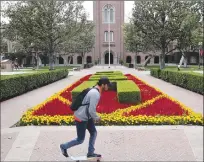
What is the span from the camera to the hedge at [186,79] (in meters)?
16.5

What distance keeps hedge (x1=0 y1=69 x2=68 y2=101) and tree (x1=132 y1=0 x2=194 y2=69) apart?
14982 millimetres

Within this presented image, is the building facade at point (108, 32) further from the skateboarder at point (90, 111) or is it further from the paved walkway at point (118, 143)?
the skateboarder at point (90, 111)

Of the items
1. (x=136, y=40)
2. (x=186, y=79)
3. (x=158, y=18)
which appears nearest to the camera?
(x=186, y=79)

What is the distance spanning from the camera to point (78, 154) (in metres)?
6.71

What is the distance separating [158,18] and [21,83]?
919 inches

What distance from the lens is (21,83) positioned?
17.4m

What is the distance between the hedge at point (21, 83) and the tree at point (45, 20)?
922cm

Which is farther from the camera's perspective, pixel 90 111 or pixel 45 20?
pixel 45 20

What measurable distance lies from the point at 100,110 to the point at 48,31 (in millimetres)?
24751

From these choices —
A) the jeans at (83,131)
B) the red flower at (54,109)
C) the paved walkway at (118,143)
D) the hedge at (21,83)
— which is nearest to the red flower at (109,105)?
the red flower at (54,109)

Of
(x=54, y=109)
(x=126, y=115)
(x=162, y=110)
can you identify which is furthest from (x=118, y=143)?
(x=54, y=109)

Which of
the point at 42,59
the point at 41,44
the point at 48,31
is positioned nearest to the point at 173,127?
the point at 48,31

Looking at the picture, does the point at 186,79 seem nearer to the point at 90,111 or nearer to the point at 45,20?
the point at 90,111

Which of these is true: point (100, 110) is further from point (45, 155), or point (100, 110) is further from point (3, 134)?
point (45, 155)
